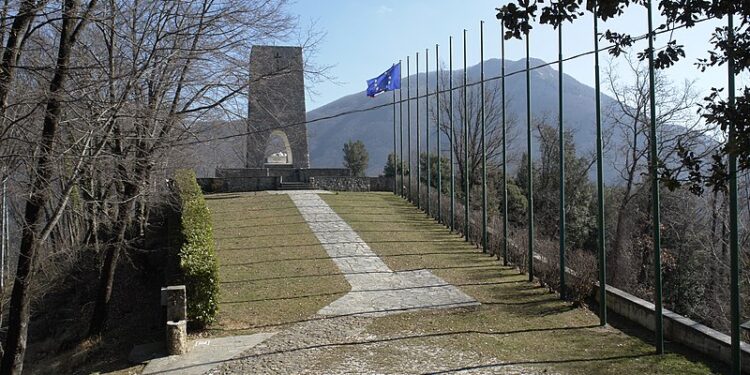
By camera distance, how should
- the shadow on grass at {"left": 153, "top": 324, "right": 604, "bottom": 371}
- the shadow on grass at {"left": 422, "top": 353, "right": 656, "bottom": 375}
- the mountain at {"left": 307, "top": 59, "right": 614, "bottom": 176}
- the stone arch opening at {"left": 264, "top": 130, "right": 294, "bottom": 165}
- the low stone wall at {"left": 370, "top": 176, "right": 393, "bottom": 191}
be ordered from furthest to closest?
the mountain at {"left": 307, "top": 59, "right": 614, "bottom": 176}, the stone arch opening at {"left": 264, "top": 130, "right": 294, "bottom": 165}, the low stone wall at {"left": 370, "top": 176, "right": 393, "bottom": 191}, the shadow on grass at {"left": 153, "top": 324, "right": 604, "bottom": 371}, the shadow on grass at {"left": 422, "top": 353, "right": 656, "bottom": 375}

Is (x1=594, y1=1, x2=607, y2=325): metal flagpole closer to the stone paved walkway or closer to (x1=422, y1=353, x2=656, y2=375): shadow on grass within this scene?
(x1=422, y1=353, x2=656, y2=375): shadow on grass

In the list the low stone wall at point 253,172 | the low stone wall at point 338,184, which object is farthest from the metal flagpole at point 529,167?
the low stone wall at point 253,172

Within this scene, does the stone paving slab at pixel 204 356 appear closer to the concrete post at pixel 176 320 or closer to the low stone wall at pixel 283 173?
the concrete post at pixel 176 320

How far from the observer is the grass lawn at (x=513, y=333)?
7902 mm

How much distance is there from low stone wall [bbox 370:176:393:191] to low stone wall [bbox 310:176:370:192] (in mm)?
323

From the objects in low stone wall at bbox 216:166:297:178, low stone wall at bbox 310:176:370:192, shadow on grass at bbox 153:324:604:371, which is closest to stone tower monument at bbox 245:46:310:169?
low stone wall at bbox 216:166:297:178

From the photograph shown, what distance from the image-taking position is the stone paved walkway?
37.1 feet

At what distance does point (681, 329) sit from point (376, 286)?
5919mm

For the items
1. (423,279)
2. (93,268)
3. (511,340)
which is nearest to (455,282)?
Answer: (423,279)

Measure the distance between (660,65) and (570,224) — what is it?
22.5 m

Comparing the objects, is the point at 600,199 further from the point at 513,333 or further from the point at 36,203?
the point at 36,203

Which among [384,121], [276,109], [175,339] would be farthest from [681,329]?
[384,121]

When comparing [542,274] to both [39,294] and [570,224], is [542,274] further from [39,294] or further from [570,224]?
[570,224]

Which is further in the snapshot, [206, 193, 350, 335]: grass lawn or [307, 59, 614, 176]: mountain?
[307, 59, 614, 176]: mountain
